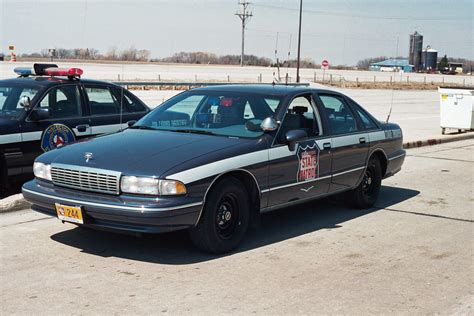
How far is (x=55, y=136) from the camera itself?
8.75 m

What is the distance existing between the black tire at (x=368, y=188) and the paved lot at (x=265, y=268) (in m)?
0.17

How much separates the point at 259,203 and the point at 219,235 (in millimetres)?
571

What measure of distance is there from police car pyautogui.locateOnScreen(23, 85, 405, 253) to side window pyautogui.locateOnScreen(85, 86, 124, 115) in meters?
2.19

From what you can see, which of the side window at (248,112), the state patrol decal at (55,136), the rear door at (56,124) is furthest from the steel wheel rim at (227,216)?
the state patrol decal at (55,136)

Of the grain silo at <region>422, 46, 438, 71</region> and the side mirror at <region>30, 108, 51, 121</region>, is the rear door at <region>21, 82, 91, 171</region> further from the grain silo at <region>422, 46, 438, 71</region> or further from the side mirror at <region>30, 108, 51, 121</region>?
the grain silo at <region>422, 46, 438, 71</region>

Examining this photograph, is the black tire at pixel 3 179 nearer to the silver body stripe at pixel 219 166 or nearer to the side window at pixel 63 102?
the side window at pixel 63 102

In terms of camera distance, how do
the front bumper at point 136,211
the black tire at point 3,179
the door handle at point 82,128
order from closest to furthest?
the front bumper at point 136,211 < the black tire at point 3,179 < the door handle at point 82,128

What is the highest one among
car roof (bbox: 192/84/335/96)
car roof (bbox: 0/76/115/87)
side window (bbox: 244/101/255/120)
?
car roof (bbox: 192/84/335/96)

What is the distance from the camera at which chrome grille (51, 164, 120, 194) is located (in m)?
5.68

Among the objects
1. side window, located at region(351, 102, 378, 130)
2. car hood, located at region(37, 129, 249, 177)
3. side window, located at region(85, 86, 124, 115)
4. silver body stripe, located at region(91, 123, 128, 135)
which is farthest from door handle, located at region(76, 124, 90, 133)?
side window, located at region(351, 102, 378, 130)

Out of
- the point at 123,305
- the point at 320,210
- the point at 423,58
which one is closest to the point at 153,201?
the point at 123,305

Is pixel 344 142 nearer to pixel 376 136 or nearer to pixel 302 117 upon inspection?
pixel 302 117

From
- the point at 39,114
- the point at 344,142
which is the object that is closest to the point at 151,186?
the point at 344,142

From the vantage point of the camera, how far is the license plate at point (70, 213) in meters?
5.73
